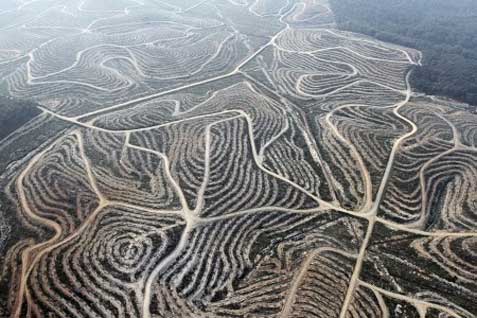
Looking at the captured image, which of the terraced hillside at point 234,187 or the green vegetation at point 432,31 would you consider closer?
the terraced hillside at point 234,187

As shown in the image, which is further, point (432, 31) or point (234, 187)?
point (432, 31)

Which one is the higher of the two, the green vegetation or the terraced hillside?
the green vegetation

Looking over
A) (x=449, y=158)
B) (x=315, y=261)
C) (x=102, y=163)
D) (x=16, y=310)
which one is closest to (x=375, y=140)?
(x=449, y=158)

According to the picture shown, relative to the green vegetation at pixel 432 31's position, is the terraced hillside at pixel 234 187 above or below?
below

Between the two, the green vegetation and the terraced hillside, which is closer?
the terraced hillside

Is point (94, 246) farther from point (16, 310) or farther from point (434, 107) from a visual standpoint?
point (434, 107)
